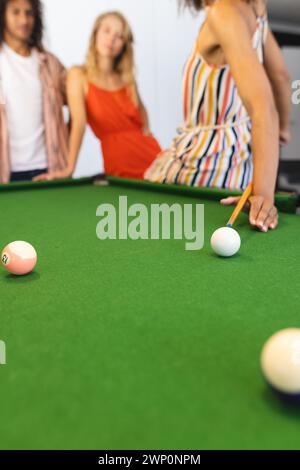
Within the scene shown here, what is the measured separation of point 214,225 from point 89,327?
2.68 ft

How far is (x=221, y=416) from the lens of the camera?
0.52 meters

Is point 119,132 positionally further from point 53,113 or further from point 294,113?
point 294,113

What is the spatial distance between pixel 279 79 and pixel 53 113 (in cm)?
229

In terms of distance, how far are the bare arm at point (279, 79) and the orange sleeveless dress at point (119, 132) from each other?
63.2 inches

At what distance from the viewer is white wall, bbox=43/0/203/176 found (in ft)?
14.0

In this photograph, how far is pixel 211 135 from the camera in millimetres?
2191

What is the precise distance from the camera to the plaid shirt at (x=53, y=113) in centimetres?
388

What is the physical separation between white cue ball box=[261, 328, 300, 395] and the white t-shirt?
366cm

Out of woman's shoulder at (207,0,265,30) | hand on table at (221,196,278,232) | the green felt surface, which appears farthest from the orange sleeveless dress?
the green felt surface

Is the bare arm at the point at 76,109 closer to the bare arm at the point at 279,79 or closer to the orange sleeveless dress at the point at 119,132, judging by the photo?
the orange sleeveless dress at the point at 119,132

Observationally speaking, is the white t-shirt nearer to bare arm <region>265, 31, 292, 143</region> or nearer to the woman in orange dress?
the woman in orange dress

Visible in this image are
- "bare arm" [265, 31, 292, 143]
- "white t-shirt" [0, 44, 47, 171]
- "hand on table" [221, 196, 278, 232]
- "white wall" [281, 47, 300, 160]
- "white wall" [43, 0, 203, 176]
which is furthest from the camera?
"white wall" [281, 47, 300, 160]

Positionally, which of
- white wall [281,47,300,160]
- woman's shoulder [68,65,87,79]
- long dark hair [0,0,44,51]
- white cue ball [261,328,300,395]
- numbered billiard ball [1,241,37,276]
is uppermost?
long dark hair [0,0,44,51]

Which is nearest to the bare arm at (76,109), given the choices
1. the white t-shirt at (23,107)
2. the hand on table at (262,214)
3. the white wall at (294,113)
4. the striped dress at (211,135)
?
the white t-shirt at (23,107)
